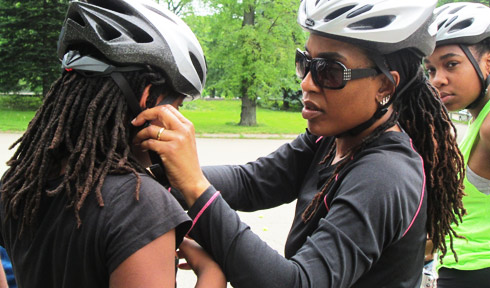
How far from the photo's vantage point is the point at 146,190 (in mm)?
1432

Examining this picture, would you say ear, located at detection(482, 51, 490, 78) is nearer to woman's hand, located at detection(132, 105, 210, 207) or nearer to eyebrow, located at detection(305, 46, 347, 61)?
eyebrow, located at detection(305, 46, 347, 61)

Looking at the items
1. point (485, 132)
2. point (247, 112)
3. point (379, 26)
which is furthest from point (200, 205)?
point (247, 112)

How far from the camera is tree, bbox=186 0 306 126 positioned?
671 inches

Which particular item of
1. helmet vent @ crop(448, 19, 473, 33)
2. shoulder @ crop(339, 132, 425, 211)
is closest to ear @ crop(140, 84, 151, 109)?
shoulder @ crop(339, 132, 425, 211)

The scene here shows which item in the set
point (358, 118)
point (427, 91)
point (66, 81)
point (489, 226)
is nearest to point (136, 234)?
point (66, 81)

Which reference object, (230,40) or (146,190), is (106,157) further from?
(230,40)

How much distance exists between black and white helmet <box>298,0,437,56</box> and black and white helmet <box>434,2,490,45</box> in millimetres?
1267

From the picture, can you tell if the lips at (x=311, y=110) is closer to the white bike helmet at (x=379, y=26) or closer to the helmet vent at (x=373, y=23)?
the white bike helmet at (x=379, y=26)

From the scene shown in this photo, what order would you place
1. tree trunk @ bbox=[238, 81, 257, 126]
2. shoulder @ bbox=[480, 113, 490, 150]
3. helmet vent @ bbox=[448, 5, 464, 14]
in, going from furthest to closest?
tree trunk @ bbox=[238, 81, 257, 126]
helmet vent @ bbox=[448, 5, 464, 14]
shoulder @ bbox=[480, 113, 490, 150]

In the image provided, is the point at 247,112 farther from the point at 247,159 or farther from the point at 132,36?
the point at 132,36

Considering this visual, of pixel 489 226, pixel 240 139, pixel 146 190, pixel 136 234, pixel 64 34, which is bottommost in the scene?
pixel 240 139

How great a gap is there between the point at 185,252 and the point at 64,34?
3.13 ft

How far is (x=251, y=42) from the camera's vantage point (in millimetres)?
16891

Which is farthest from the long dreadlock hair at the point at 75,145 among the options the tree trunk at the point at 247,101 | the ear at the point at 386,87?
the tree trunk at the point at 247,101
